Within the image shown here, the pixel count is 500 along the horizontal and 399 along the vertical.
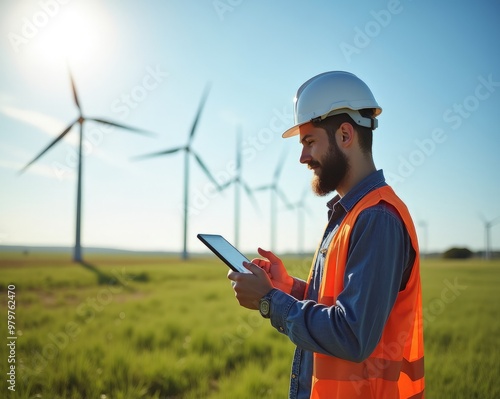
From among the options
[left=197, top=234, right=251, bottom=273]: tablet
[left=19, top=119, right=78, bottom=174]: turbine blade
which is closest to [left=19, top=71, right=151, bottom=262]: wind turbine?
[left=19, top=119, right=78, bottom=174]: turbine blade

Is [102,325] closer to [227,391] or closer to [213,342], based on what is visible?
[213,342]

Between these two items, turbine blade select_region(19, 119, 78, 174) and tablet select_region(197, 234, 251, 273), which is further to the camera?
turbine blade select_region(19, 119, 78, 174)

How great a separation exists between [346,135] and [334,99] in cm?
25

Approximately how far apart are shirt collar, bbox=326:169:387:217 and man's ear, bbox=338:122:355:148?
0.84 ft

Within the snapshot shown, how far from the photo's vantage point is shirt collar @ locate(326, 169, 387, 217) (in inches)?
99.2

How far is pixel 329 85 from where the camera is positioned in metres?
2.63

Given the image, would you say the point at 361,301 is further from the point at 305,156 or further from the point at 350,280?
the point at 305,156

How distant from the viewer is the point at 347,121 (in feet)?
8.43

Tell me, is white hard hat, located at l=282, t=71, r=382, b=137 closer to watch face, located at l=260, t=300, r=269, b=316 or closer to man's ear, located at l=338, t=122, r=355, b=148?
man's ear, located at l=338, t=122, r=355, b=148

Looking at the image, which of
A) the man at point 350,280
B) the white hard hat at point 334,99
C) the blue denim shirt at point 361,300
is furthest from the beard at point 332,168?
the blue denim shirt at point 361,300

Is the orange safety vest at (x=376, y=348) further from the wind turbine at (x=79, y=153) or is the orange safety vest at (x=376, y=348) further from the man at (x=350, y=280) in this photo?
the wind turbine at (x=79, y=153)

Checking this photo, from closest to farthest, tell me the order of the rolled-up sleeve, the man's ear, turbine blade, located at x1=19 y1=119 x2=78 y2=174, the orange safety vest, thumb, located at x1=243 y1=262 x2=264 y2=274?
the rolled-up sleeve < the orange safety vest < thumb, located at x1=243 y1=262 x2=264 y2=274 < the man's ear < turbine blade, located at x1=19 y1=119 x2=78 y2=174

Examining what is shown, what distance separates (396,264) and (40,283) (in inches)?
703

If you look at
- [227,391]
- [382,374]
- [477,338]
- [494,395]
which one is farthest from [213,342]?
[382,374]
